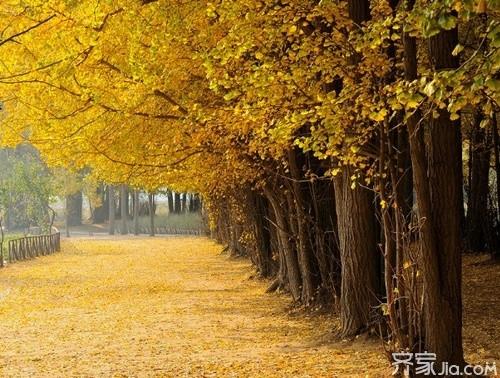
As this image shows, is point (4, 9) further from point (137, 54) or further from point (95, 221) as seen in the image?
point (95, 221)

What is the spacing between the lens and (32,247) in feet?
117

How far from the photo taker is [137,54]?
11.3m

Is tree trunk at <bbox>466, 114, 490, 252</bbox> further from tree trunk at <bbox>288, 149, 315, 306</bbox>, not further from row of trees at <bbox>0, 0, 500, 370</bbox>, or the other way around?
tree trunk at <bbox>288, 149, 315, 306</bbox>

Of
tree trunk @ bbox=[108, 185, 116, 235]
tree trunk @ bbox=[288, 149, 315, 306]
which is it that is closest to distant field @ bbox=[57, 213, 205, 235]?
tree trunk @ bbox=[108, 185, 116, 235]

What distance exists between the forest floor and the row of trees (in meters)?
0.83

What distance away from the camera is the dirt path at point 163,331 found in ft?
33.2

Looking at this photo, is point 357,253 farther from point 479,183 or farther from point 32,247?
point 32,247

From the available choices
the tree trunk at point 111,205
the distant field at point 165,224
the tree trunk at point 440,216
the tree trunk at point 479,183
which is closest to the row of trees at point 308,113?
the tree trunk at point 440,216

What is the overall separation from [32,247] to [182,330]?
23548 mm

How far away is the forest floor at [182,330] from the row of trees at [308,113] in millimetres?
826

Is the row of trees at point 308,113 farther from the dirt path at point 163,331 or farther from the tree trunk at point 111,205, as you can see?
the tree trunk at point 111,205

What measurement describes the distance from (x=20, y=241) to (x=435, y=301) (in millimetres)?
28490

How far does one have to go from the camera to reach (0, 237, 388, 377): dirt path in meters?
10.1

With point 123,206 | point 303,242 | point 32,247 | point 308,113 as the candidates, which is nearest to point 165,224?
point 123,206
